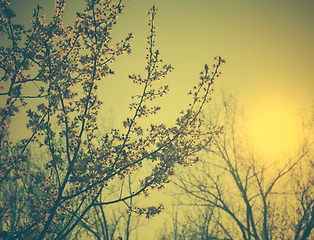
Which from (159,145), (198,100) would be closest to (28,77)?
(159,145)

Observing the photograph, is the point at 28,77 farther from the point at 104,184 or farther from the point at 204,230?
the point at 204,230

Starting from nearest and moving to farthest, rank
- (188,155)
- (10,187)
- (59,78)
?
(59,78), (188,155), (10,187)

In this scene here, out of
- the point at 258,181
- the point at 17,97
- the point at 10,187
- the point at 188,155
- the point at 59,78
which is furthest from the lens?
the point at 10,187

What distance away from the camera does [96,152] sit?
413 cm

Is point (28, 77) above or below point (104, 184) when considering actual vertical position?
above

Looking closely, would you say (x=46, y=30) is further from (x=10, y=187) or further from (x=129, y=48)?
(x=10, y=187)

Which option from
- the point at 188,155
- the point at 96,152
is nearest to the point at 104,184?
the point at 96,152

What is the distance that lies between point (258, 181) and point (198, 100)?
7.51 meters

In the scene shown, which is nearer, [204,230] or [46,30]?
[46,30]

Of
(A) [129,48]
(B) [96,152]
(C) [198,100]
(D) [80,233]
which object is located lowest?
(D) [80,233]

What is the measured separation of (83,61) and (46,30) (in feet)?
4.55

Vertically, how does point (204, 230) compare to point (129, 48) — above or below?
below

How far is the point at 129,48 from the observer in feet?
13.2

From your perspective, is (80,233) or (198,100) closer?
(198,100)
